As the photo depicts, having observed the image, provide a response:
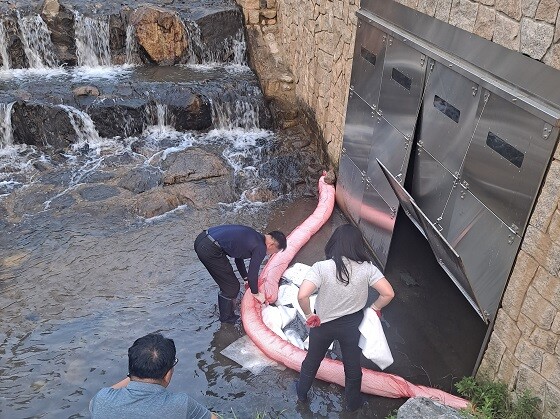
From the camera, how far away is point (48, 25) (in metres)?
10.6

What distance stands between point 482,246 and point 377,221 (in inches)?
77.0

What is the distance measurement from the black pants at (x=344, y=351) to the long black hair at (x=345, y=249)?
0.36 metres

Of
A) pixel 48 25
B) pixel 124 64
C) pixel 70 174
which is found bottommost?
pixel 70 174

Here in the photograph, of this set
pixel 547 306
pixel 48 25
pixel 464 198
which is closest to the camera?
pixel 547 306

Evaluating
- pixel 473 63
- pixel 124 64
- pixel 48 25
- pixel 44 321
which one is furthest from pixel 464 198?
pixel 48 25

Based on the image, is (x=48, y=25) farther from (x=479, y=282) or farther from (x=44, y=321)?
(x=479, y=282)

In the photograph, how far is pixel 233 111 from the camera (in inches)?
372

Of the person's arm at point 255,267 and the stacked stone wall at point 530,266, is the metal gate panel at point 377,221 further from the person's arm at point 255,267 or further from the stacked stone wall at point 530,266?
the stacked stone wall at point 530,266

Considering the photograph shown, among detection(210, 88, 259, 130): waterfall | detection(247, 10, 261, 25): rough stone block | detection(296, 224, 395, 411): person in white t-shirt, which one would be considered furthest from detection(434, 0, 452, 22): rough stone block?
detection(247, 10, 261, 25): rough stone block

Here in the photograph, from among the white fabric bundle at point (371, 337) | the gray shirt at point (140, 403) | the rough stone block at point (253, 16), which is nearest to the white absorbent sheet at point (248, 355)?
the white fabric bundle at point (371, 337)

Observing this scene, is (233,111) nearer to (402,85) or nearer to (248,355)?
(402,85)

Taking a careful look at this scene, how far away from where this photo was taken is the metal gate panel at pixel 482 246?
363cm

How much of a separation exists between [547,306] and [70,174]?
701 cm

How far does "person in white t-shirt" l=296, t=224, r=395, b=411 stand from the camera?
3420 millimetres
